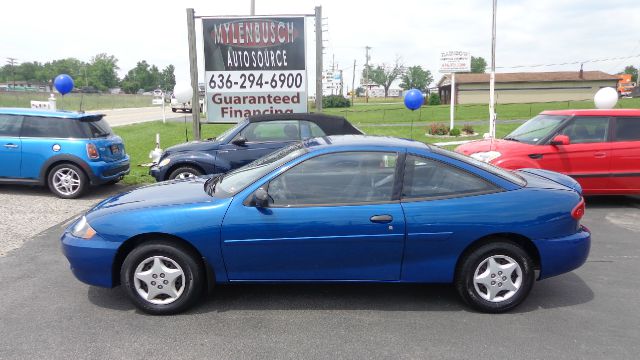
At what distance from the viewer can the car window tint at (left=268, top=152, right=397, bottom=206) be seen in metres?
3.86

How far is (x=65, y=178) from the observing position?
835cm

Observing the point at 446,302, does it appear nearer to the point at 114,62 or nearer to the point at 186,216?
the point at 186,216

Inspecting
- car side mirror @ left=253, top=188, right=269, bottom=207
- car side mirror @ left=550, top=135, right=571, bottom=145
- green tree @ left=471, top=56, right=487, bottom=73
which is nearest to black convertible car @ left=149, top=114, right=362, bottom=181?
car side mirror @ left=550, top=135, right=571, bottom=145

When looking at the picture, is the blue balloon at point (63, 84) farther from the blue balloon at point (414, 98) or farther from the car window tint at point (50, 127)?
the blue balloon at point (414, 98)

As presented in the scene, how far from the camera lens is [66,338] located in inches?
140

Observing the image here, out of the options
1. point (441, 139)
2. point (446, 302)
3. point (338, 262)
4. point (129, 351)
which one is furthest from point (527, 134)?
point (441, 139)

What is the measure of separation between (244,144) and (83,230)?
14.5ft

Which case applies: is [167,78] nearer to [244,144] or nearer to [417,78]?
[417,78]

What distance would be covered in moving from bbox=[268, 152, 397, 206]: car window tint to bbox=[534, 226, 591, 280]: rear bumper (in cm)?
133

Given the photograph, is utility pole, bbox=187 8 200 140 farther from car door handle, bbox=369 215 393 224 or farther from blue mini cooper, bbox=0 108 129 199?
car door handle, bbox=369 215 393 224

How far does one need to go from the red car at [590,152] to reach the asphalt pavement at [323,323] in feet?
10.1

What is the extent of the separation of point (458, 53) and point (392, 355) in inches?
891

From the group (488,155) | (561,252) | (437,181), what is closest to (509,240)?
(561,252)

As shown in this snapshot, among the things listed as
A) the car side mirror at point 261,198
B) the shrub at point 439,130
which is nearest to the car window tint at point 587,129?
the car side mirror at point 261,198
